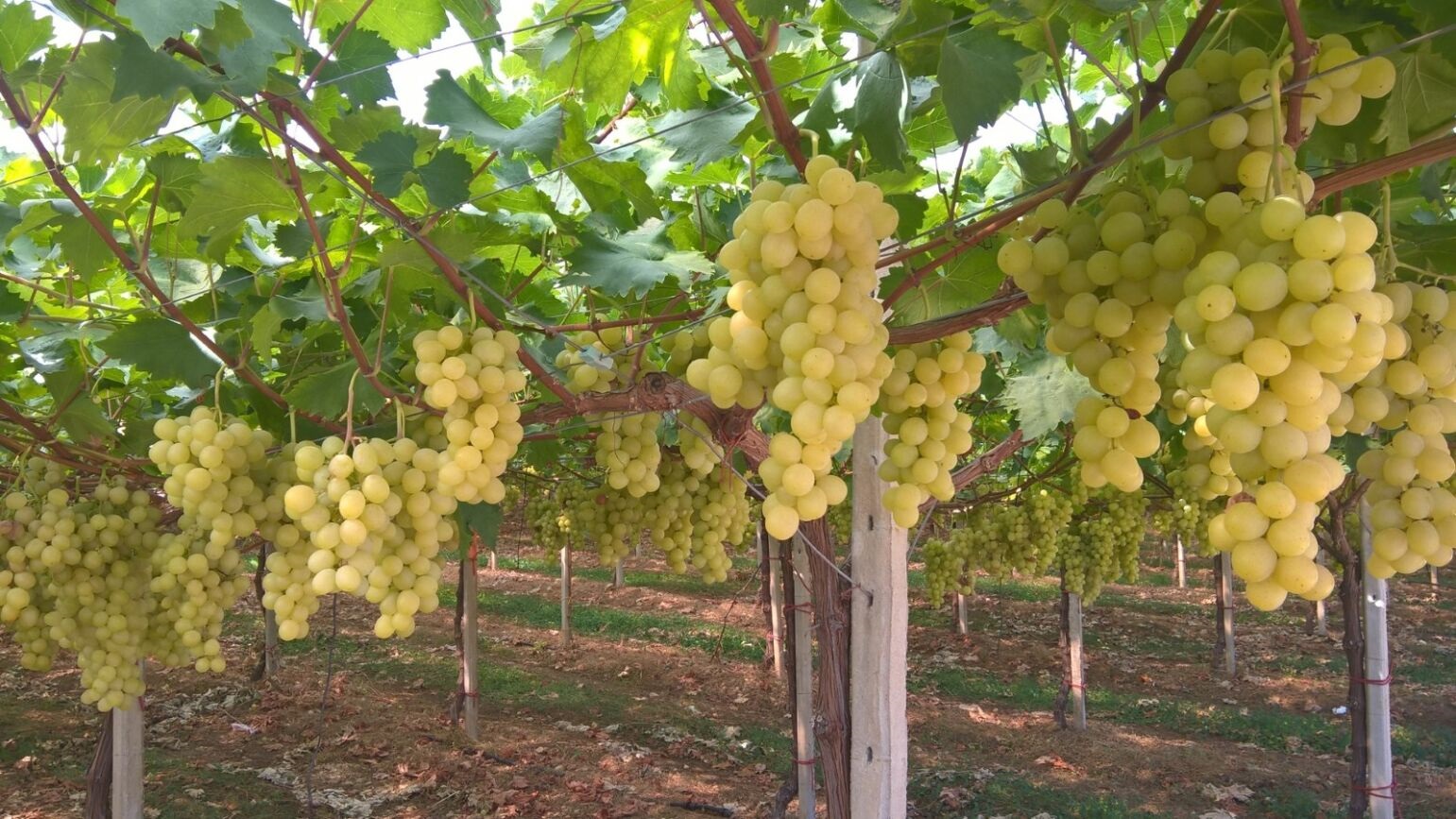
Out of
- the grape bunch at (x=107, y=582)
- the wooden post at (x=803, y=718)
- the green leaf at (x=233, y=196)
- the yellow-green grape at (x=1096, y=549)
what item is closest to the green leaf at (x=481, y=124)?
the green leaf at (x=233, y=196)

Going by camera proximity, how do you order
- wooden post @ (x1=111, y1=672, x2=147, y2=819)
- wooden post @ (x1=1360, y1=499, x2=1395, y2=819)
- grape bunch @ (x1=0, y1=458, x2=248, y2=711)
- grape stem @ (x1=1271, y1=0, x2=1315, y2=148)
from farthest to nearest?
wooden post @ (x1=1360, y1=499, x2=1395, y2=819)
wooden post @ (x1=111, y1=672, x2=147, y2=819)
grape bunch @ (x1=0, y1=458, x2=248, y2=711)
grape stem @ (x1=1271, y1=0, x2=1315, y2=148)

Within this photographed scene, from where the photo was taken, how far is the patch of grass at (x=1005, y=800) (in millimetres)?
6605

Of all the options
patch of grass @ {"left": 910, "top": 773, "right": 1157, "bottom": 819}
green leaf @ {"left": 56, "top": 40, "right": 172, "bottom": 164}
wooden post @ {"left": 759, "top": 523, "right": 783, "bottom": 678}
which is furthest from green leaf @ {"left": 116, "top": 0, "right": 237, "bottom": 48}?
patch of grass @ {"left": 910, "top": 773, "right": 1157, "bottom": 819}

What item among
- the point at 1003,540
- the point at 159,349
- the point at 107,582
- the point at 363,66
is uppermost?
the point at 363,66

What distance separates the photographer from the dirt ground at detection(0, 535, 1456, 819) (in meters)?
6.62

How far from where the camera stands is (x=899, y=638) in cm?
243

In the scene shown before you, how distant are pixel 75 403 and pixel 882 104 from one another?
259 centimetres

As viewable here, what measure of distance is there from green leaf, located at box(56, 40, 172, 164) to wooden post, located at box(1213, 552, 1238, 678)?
38.0ft

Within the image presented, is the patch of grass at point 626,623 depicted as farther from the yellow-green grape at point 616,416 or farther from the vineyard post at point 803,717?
the yellow-green grape at point 616,416

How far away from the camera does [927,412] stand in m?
1.59

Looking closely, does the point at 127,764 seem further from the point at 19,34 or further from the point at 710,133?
the point at 710,133

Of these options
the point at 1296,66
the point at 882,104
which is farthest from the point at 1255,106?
the point at 882,104

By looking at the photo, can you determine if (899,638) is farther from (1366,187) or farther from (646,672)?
(646,672)

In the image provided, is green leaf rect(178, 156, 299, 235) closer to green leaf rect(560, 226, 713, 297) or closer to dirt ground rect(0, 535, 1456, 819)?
green leaf rect(560, 226, 713, 297)
